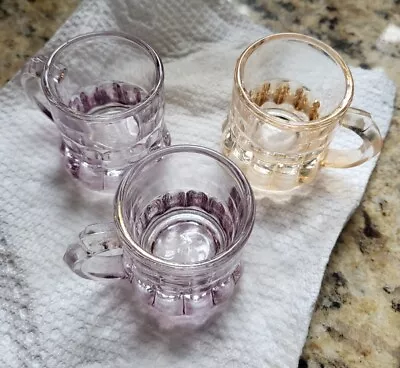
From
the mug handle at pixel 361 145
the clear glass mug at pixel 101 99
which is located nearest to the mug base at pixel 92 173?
the clear glass mug at pixel 101 99

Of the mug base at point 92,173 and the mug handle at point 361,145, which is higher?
the mug handle at point 361,145

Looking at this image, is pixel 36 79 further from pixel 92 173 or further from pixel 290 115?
pixel 290 115

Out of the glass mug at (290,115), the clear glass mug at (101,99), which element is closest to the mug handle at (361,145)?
the glass mug at (290,115)

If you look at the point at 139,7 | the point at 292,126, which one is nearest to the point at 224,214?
the point at 292,126

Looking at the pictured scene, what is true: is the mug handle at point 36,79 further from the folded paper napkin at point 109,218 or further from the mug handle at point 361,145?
the mug handle at point 361,145

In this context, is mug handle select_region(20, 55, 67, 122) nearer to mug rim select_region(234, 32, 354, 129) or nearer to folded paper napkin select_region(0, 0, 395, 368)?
folded paper napkin select_region(0, 0, 395, 368)

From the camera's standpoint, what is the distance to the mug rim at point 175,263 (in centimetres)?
34

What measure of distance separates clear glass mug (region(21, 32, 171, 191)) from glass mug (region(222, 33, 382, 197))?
57mm

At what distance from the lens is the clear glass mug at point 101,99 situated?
16.4 inches

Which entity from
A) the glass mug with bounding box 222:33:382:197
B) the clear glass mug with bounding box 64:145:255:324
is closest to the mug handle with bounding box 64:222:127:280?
the clear glass mug with bounding box 64:145:255:324

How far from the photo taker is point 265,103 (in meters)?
0.47

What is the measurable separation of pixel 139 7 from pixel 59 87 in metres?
0.10

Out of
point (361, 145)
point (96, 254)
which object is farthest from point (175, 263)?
point (361, 145)

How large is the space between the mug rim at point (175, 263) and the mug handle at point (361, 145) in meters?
0.09
